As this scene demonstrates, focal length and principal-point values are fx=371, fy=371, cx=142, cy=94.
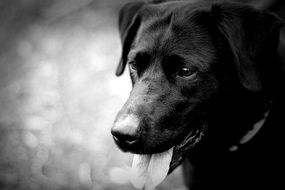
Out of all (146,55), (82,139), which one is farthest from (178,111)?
(82,139)

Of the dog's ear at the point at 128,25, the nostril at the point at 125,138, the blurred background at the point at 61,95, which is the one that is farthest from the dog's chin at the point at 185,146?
the blurred background at the point at 61,95

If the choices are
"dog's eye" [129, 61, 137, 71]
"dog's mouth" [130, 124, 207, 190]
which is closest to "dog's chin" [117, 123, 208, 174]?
"dog's mouth" [130, 124, 207, 190]

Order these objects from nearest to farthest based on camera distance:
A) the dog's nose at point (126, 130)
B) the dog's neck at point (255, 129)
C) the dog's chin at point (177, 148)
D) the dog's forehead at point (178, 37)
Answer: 1. the dog's nose at point (126, 130)
2. the dog's chin at point (177, 148)
3. the dog's forehead at point (178, 37)
4. the dog's neck at point (255, 129)

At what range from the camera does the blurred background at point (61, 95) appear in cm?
370

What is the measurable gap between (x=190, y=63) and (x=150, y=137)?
54 cm

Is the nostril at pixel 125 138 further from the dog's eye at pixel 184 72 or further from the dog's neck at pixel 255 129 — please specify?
the dog's neck at pixel 255 129

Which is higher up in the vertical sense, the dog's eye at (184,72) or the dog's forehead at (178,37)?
the dog's forehead at (178,37)

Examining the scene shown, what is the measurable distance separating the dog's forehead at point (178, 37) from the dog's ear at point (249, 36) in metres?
0.13

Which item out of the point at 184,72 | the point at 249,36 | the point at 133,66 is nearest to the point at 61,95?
the point at 133,66

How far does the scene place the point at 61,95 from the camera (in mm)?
4742

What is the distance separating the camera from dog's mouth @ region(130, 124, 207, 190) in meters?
2.37

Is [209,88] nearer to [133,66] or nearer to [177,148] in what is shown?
[177,148]

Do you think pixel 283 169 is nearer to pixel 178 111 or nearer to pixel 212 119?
pixel 212 119

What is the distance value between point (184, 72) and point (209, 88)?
0.19 meters
